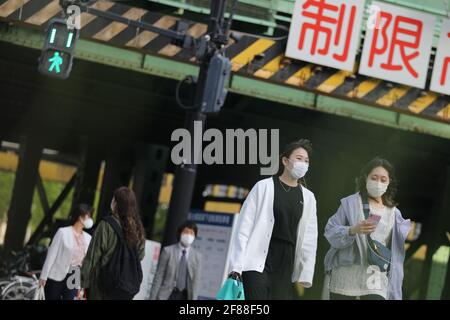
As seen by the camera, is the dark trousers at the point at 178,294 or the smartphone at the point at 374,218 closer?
the smartphone at the point at 374,218

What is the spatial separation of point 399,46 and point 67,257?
5.02 metres

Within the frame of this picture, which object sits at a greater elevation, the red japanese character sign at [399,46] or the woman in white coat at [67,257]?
the red japanese character sign at [399,46]

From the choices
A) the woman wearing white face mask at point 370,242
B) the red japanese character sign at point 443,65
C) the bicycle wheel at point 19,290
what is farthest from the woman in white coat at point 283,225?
the bicycle wheel at point 19,290

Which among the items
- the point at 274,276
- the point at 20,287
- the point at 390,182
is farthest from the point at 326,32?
the point at 390,182

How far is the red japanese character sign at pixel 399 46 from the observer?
1368 centimetres

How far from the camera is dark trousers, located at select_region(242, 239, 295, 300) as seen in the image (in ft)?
17.1

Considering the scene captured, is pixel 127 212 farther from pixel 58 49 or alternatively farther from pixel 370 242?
pixel 58 49

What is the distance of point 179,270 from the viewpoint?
11789 mm

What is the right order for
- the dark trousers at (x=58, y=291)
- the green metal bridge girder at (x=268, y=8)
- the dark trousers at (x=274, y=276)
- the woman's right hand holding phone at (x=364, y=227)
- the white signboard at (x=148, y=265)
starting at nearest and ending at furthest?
1. the woman's right hand holding phone at (x=364, y=227)
2. the dark trousers at (x=274, y=276)
3. the dark trousers at (x=58, y=291)
4. the green metal bridge girder at (x=268, y=8)
5. the white signboard at (x=148, y=265)

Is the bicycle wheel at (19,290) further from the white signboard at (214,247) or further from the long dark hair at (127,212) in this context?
the long dark hair at (127,212)

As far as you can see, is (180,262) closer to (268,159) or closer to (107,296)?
(107,296)

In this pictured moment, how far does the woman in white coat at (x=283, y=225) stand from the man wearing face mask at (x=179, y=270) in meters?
6.14

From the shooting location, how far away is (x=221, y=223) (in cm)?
1581
